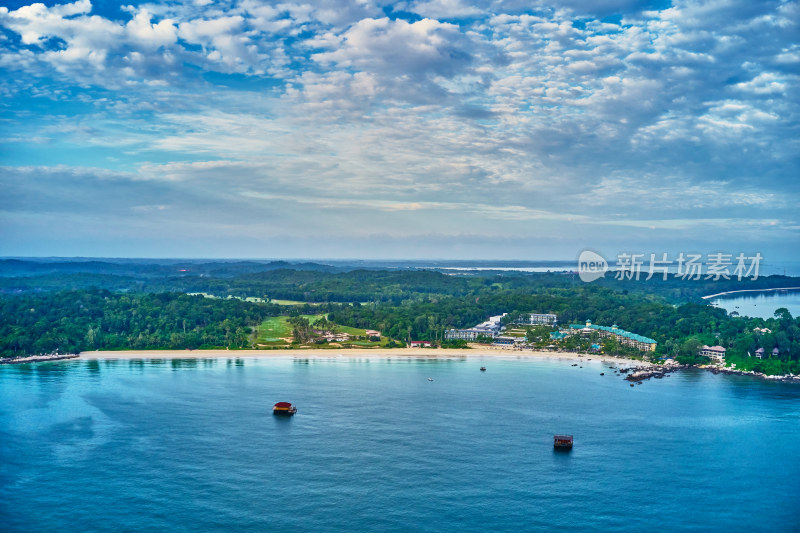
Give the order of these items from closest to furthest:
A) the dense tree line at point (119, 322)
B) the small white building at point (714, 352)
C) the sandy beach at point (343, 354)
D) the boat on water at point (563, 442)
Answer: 1. the boat on water at point (563, 442)
2. the small white building at point (714, 352)
3. the sandy beach at point (343, 354)
4. the dense tree line at point (119, 322)

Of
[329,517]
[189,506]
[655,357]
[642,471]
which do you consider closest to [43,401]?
[189,506]

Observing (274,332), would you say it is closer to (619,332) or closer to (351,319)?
(351,319)

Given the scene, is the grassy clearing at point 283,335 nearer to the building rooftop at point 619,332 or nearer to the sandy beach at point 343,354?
the sandy beach at point 343,354

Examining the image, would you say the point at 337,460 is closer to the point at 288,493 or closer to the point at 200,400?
the point at 288,493

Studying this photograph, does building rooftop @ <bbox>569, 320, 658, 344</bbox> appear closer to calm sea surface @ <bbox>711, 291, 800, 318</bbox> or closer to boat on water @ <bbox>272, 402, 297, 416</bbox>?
calm sea surface @ <bbox>711, 291, 800, 318</bbox>

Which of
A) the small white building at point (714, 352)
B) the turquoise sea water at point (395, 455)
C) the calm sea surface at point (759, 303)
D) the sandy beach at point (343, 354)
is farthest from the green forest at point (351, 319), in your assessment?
the turquoise sea water at point (395, 455)

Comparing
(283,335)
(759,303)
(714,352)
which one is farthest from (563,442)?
(759,303)
